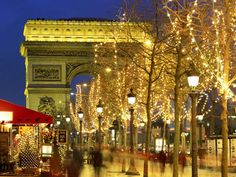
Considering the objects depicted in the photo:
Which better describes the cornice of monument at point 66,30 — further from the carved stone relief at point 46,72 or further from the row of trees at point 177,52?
the row of trees at point 177,52

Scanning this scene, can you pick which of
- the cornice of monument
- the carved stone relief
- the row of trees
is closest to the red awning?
the row of trees

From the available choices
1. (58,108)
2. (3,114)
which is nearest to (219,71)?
(3,114)

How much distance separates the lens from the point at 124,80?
4850cm

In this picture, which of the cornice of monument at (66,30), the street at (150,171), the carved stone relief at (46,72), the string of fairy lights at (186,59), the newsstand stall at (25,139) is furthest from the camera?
the cornice of monument at (66,30)

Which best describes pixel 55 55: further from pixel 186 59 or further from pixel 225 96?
pixel 225 96

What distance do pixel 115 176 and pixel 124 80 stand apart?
32.7 ft

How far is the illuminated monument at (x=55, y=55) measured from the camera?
9062 centimetres

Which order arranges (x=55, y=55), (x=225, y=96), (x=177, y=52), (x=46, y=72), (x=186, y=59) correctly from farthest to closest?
(x=55, y=55) < (x=46, y=72) < (x=186, y=59) < (x=177, y=52) < (x=225, y=96)

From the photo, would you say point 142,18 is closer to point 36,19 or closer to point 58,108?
point 58,108

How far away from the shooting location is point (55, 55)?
9275 cm

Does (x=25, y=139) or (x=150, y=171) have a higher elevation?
(x=25, y=139)

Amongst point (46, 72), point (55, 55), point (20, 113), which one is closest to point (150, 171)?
point (20, 113)

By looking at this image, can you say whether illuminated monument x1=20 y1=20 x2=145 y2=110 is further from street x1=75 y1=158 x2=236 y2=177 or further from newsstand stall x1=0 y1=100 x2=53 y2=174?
newsstand stall x1=0 y1=100 x2=53 y2=174

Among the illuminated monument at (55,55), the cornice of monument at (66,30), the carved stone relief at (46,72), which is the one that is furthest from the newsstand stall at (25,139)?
the cornice of monument at (66,30)
